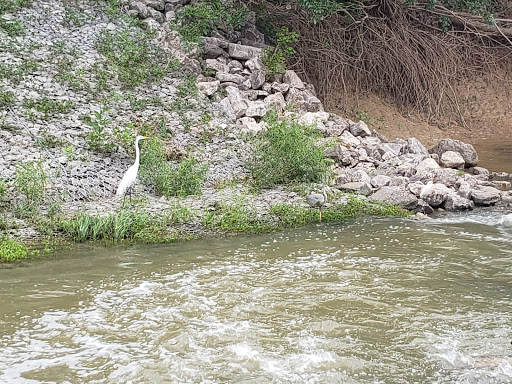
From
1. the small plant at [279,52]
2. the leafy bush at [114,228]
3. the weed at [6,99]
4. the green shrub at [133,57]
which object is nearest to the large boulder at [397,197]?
the leafy bush at [114,228]

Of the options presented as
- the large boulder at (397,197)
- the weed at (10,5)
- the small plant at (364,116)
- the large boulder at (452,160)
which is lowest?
the large boulder at (397,197)

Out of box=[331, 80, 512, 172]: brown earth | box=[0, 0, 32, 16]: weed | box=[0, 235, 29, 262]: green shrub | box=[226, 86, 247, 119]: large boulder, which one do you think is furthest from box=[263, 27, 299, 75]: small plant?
box=[0, 235, 29, 262]: green shrub

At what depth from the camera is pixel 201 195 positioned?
27.3 ft

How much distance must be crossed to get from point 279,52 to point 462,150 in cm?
355

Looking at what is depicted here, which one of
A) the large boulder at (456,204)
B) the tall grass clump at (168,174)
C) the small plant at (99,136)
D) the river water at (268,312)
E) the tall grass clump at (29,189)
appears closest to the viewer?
the river water at (268,312)

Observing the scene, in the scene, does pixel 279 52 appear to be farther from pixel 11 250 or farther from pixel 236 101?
pixel 11 250

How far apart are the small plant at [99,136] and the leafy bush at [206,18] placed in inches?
122

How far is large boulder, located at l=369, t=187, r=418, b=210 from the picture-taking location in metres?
8.41

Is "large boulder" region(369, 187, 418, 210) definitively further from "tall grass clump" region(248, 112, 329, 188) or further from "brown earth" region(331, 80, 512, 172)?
"brown earth" region(331, 80, 512, 172)

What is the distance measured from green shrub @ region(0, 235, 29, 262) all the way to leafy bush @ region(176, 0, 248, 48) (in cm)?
592

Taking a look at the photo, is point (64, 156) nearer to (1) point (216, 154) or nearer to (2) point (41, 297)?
(1) point (216, 154)

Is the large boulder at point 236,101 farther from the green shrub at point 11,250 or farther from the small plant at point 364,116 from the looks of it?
the green shrub at point 11,250

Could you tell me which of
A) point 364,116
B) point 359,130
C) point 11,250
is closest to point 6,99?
point 11,250

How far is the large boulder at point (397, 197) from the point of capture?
8.41 metres
